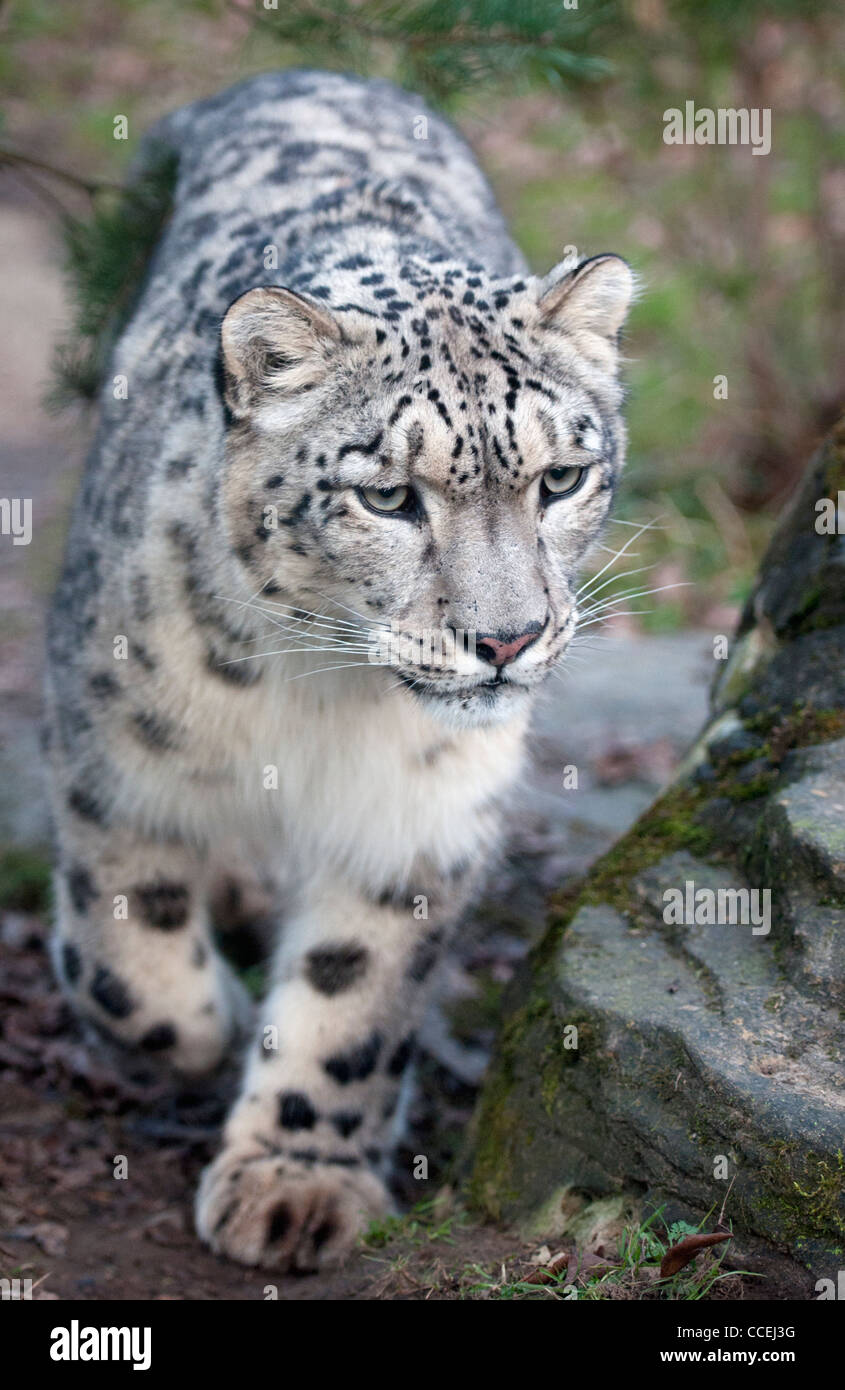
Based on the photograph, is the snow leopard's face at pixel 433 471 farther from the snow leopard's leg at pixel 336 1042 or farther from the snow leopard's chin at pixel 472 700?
the snow leopard's leg at pixel 336 1042

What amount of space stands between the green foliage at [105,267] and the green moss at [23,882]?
187cm

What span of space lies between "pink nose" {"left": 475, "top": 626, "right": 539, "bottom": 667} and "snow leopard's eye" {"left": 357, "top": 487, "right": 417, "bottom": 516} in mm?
369

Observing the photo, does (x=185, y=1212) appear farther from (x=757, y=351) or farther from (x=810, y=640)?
(x=757, y=351)

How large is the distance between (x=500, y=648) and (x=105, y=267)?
10.5 ft

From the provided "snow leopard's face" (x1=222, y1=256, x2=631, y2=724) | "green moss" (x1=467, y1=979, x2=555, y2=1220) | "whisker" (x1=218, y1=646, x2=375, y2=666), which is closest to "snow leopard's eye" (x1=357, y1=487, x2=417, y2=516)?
"snow leopard's face" (x1=222, y1=256, x2=631, y2=724)

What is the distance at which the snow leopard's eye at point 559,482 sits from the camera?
12.0 ft

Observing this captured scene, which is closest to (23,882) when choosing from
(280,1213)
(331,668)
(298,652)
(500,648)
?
(280,1213)

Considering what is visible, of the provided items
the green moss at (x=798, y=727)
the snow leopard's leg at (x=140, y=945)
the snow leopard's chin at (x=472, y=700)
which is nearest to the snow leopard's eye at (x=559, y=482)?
the snow leopard's chin at (x=472, y=700)

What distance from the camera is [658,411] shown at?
10719 millimetres

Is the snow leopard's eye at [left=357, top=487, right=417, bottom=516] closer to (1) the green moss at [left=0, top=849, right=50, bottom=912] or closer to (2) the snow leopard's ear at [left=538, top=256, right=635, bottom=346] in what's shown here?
(2) the snow leopard's ear at [left=538, top=256, right=635, bottom=346]

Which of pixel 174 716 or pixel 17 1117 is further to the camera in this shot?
pixel 17 1117

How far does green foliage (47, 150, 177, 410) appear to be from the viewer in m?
5.88

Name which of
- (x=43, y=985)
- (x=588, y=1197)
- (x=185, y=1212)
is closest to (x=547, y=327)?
(x=588, y=1197)

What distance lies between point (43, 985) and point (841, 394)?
259 inches
